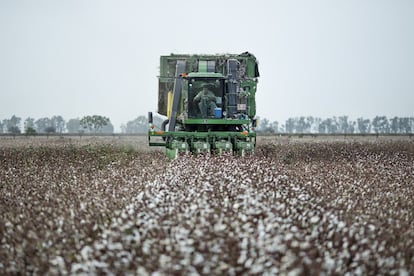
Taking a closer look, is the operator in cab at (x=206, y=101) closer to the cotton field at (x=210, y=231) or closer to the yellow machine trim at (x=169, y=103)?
the yellow machine trim at (x=169, y=103)

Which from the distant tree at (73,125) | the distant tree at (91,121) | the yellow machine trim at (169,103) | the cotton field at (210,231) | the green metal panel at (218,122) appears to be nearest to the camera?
the cotton field at (210,231)

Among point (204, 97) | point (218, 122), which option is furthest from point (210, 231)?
point (204, 97)

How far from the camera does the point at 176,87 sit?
1672cm

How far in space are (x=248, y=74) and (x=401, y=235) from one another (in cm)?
1260

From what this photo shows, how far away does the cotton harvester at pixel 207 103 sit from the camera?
15.7 m

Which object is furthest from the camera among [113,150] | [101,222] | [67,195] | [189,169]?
[113,150]

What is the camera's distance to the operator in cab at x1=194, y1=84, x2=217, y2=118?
53.7 feet

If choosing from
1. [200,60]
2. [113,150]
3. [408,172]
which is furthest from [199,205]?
[113,150]

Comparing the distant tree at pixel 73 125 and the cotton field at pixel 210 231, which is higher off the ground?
the distant tree at pixel 73 125

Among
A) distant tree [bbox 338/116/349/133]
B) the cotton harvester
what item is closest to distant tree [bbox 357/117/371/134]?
distant tree [bbox 338/116/349/133]

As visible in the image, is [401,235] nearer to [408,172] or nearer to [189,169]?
[189,169]

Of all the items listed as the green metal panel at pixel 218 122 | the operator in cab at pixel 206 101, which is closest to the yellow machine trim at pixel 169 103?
the operator in cab at pixel 206 101

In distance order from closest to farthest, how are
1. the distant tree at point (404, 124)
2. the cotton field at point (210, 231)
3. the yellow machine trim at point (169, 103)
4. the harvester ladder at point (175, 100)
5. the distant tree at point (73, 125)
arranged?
the cotton field at point (210, 231)
the harvester ladder at point (175, 100)
the yellow machine trim at point (169, 103)
the distant tree at point (404, 124)
the distant tree at point (73, 125)

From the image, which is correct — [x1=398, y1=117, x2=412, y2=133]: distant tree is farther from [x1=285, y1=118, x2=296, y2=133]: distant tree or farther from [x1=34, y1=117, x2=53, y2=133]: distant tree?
[x1=34, y1=117, x2=53, y2=133]: distant tree
